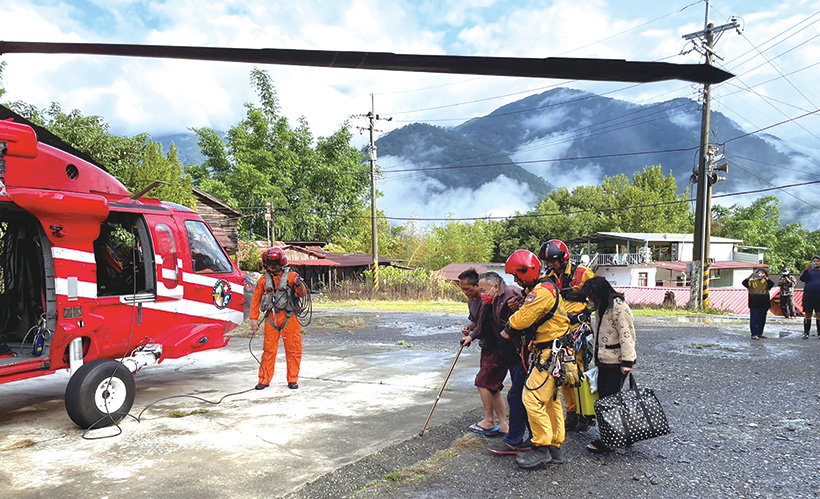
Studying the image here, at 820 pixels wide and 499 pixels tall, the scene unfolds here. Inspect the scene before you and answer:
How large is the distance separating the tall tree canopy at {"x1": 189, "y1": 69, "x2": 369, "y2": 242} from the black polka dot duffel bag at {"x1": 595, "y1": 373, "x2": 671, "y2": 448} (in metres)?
43.9

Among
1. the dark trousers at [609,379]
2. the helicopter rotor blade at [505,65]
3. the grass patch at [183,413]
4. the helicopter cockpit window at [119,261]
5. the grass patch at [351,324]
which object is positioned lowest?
the grass patch at [351,324]

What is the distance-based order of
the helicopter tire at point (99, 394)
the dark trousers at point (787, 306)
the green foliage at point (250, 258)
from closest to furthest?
the helicopter tire at point (99, 394), the dark trousers at point (787, 306), the green foliage at point (250, 258)

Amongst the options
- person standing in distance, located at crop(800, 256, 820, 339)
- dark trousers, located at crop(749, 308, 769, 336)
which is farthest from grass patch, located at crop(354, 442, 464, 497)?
person standing in distance, located at crop(800, 256, 820, 339)

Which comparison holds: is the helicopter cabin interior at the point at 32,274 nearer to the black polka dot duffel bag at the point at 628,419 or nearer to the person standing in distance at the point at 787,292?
the black polka dot duffel bag at the point at 628,419

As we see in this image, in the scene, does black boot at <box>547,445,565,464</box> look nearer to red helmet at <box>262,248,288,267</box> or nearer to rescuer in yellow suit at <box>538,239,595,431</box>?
rescuer in yellow suit at <box>538,239,595,431</box>

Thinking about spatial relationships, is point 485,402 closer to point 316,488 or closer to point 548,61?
point 316,488

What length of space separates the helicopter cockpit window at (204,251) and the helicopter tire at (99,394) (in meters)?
1.72

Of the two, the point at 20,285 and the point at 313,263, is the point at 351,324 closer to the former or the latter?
the point at 20,285

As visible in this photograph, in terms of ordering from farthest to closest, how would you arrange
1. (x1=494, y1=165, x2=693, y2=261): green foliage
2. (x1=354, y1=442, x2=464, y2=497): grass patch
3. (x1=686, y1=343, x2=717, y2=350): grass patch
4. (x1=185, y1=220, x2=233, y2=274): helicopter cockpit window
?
(x1=494, y1=165, x2=693, y2=261): green foliage < (x1=686, y1=343, x2=717, y2=350): grass patch < (x1=185, y1=220, x2=233, y2=274): helicopter cockpit window < (x1=354, y1=442, x2=464, y2=497): grass patch

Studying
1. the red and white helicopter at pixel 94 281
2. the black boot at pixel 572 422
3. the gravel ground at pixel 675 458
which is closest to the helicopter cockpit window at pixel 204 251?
the red and white helicopter at pixel 94 281

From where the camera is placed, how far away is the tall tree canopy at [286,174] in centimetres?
4706

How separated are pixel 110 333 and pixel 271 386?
2.24 m

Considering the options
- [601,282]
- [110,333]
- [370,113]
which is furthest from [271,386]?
[370,113]

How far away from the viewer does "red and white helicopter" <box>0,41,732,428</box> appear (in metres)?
5.54
